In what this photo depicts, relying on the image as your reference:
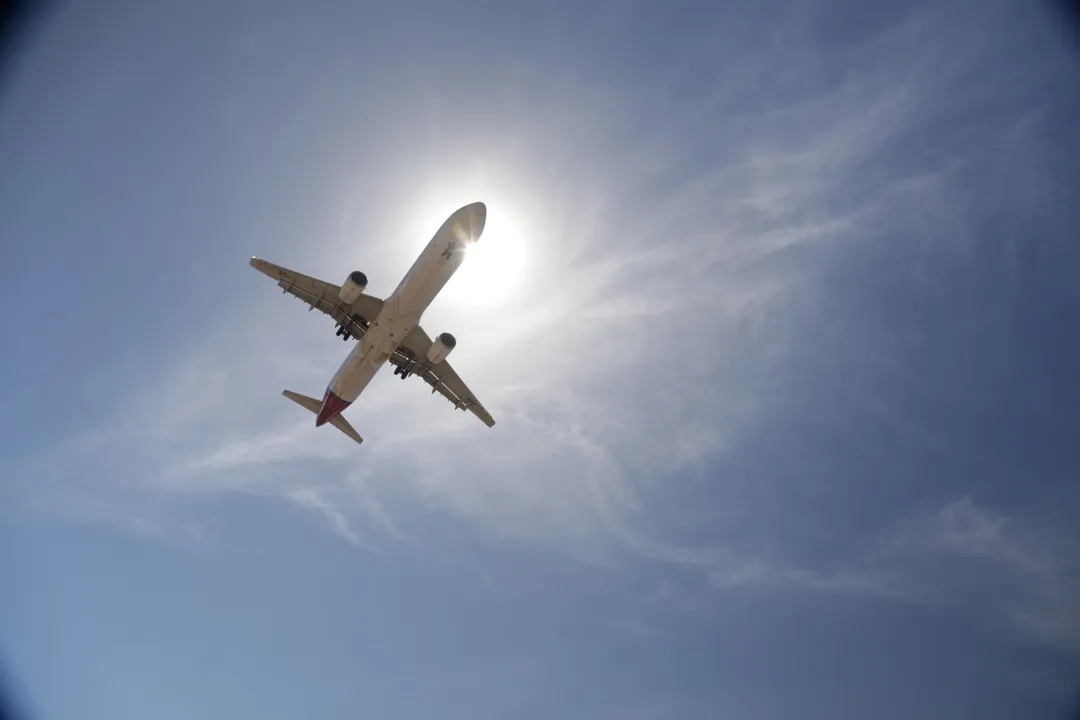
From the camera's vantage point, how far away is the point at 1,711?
28141 millimetres

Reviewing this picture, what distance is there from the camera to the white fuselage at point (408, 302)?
126 ft

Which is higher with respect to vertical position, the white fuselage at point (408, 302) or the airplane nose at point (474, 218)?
the airplane nose at point (474, 218)

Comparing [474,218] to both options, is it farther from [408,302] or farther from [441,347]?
[441,347]

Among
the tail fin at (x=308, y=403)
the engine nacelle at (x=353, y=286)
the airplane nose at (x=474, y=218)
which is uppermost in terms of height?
the airplane nose at (x=474, y=218)

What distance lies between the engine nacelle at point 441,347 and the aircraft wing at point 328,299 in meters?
4.86

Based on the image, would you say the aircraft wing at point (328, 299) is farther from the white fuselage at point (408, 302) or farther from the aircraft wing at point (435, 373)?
the aircraft wing at point (435, 373)

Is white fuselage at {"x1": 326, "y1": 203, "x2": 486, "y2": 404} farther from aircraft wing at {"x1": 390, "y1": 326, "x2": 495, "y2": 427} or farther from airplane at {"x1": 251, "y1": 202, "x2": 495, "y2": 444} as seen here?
aircraft wing at {"x1": 390, "y1": 326, "x2": 495, "y2": 427}

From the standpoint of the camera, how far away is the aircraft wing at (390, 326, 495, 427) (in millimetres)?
47250

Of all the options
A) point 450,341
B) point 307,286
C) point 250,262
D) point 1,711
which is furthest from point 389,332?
point 1,711

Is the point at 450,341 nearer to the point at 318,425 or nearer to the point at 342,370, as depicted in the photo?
the point at 342,370

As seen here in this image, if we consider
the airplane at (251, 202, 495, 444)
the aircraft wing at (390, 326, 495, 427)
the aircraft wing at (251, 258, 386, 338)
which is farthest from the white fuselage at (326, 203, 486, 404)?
the aircraft wing at (390, 326, 495, 427)

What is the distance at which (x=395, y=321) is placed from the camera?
41.5 meters

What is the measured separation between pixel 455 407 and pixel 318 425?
35.4 ft

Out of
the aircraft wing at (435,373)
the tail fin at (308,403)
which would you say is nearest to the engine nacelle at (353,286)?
the aircraft wing at (435,373)
